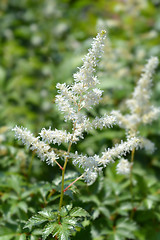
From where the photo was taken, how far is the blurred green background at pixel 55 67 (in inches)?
122

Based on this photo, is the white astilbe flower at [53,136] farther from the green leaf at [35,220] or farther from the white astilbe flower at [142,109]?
the white astilbe flower at [142,109]

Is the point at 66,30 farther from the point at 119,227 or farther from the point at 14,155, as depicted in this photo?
the point at 119,227

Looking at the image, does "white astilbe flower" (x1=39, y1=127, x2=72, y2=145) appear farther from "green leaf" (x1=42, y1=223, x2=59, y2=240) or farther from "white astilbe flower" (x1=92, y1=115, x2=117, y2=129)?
"green leaf" (x1=42, y1=223, x2=59, y2=240)

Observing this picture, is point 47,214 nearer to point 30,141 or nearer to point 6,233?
point 30,141

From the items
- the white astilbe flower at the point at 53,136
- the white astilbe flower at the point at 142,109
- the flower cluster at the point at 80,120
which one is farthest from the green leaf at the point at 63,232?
the white astilbe flower at the point at 142,109

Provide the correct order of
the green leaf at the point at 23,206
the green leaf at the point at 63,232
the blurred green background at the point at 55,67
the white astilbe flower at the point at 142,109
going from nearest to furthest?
1. the green leaf at the point at 63,232
2. the green leaf at the point at 23,206
3. the white astilbe flower at the point at 142,109
4. the blurred green background at the point at 55,67

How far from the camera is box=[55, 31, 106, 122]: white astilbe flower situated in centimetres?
168

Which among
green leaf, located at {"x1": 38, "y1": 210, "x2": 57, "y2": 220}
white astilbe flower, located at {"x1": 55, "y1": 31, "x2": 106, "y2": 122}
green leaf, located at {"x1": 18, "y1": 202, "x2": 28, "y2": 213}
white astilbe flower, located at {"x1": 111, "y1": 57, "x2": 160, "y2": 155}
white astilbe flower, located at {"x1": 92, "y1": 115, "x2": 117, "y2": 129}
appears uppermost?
white astilbe flower, located at {"x1": 111, "y1": 57, "x2": 160, "y2": 155}

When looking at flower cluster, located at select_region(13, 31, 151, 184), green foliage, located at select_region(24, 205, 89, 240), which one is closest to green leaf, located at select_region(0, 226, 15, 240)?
green foliage, located at select_region(24, 205, 89, 240)

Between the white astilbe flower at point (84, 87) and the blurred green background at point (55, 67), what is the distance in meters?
0.88

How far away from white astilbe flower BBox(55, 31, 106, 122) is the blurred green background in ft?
2.90

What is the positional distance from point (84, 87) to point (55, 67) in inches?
154

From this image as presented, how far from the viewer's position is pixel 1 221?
8.34ft

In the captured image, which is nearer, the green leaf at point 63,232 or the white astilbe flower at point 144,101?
the green leaf at point 63,232
